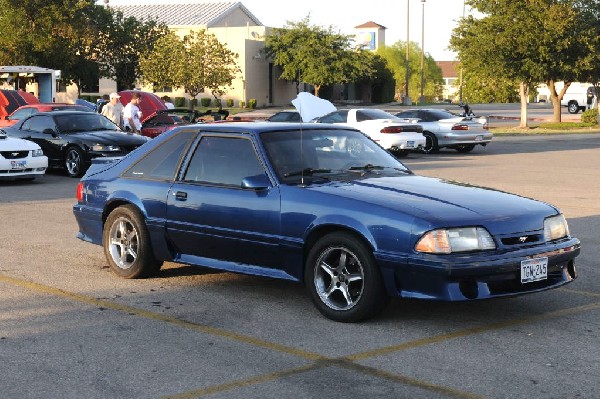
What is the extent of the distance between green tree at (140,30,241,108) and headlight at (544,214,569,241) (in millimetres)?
50063

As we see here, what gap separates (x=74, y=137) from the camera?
20.1 metres

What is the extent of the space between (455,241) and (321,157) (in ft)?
5.38

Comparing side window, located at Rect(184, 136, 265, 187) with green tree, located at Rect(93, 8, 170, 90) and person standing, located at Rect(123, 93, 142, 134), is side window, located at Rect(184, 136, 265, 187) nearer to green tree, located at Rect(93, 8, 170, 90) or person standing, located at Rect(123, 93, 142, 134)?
person standing, located at Rect(123, 93, 142, 134)

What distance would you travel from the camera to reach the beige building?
228ft

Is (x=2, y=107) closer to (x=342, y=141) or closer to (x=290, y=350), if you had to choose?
(x=342, y=141)

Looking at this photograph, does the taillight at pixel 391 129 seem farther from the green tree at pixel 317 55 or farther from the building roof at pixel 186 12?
the building roof at pixel 186 12

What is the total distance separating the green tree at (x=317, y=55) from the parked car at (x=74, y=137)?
1744 inches

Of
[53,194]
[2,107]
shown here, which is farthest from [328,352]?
[2,107]

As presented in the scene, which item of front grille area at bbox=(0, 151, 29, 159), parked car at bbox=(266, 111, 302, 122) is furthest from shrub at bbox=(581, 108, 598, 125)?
front grille area at bbox=(0, 151, 29, 159)

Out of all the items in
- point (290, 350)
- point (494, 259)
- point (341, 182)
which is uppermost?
point (341, 182)

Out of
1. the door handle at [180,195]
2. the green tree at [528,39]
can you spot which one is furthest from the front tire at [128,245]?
the green tree at [528,39]

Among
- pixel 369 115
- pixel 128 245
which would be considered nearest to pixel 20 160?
pixel 128 245

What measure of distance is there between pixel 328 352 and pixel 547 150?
25.3 meters

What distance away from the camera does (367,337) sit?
652cm
